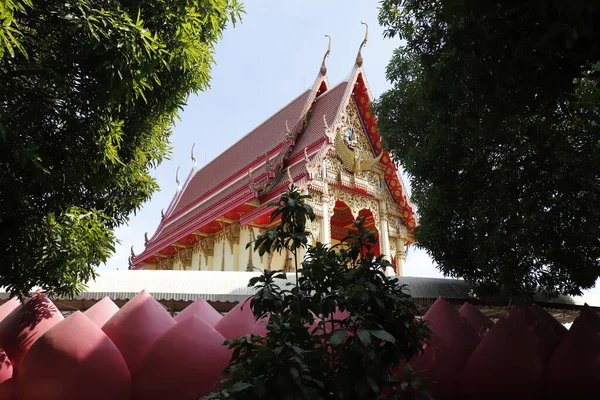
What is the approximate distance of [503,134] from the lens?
509cm

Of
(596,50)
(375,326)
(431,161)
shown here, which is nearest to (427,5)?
(431,161)

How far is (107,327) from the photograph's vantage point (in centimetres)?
506

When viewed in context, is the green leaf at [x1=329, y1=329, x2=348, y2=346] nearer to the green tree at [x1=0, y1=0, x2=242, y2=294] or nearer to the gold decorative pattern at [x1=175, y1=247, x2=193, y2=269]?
the green tree at [x1=0, y1=0, x2=242, y2=294]

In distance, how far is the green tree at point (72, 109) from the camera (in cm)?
372

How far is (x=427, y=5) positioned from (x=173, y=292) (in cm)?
461

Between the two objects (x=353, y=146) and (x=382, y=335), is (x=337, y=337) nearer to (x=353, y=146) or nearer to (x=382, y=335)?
(x=382, y=335)

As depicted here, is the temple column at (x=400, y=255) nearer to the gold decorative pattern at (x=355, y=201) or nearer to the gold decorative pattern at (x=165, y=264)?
the gold decorative pattern at (x=355, y=201)

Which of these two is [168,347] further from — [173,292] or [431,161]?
[431,161]

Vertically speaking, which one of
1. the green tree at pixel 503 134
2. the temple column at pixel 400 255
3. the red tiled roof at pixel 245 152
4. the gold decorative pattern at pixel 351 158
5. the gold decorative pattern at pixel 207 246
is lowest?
the green tree at pixel 503 134

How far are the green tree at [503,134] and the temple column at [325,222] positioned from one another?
4.32 meters

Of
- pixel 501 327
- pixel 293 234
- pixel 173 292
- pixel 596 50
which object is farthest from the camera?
pixel 173 292

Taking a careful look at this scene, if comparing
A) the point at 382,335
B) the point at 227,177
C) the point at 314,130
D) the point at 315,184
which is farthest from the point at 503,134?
the point at 227,177

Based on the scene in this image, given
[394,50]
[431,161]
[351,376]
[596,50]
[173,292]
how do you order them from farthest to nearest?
[394,50] → [173,292] → [431,161] → [351,376] → [596,50]

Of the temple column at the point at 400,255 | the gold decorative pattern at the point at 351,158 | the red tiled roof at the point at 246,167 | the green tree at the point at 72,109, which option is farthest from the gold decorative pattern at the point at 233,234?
the green tree at the point at 72,109
